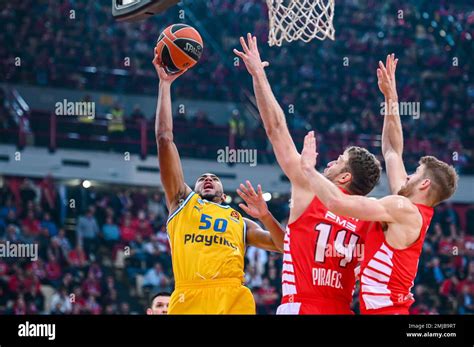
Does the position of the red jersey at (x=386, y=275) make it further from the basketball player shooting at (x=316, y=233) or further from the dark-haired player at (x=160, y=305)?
the dark-haired player at (x=160, y=305)

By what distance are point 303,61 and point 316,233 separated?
45.6 ft

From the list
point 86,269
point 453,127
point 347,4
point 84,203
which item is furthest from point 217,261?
point 347,4

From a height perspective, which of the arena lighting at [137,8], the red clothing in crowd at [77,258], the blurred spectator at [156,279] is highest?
the arena lighting at [137,8]

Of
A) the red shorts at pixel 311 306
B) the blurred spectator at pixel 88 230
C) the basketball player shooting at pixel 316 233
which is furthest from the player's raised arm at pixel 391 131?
the blurred spectator at pixel 88 230

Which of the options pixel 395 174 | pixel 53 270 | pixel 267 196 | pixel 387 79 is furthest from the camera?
pixel 267 196

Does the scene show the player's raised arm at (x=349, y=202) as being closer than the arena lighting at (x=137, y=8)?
Yes

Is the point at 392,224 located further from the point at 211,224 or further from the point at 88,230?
the point at 88,230

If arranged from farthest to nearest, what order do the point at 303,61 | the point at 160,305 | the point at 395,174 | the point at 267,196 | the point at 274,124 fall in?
the point at 303,61 < the point at 267,196 < the point at 160,305 < the point at 395,174 < the point at 274,124

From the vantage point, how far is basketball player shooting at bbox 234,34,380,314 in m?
5.30

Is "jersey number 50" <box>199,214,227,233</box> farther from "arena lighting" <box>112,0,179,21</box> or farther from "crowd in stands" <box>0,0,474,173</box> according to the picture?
"crowd in stands" <box>0,0,474,173</box>

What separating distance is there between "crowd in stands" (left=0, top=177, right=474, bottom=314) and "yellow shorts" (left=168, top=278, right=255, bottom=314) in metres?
7.06

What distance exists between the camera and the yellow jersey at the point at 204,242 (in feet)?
20.0

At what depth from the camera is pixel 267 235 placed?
6305mm
